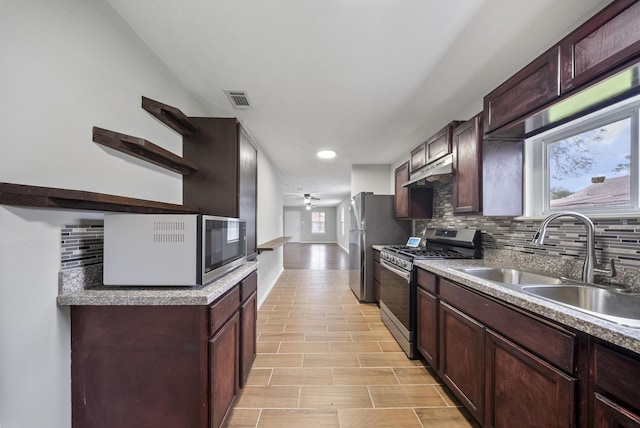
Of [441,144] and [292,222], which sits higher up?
[441,144]

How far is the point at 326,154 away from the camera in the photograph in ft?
13.3

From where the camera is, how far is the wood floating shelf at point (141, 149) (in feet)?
4.11

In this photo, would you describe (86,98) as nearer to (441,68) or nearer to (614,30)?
(441,68)

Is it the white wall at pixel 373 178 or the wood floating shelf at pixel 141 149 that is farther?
the white wall at pixel 373 178

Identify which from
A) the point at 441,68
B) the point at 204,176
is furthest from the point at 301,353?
the point at 441,68

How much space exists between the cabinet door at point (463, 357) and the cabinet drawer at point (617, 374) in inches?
22.2

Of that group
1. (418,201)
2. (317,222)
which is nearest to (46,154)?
(418,201)

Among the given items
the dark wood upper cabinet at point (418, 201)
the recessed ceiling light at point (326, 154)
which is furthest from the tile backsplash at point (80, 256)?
the dark wood upper cabinet at point (418, 201)

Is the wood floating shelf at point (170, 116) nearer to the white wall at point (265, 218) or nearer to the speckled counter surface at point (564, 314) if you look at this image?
the white wall at point (265, 218)

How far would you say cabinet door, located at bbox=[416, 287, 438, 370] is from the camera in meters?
1.92

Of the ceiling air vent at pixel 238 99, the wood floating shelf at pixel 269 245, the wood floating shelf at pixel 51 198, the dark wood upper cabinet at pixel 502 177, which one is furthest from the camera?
the wood floating shelf at pixel 269 245

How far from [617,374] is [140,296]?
1.83 meters

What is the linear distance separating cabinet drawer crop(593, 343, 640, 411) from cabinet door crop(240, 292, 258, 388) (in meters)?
1.73

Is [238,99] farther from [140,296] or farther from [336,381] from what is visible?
[336,381]
